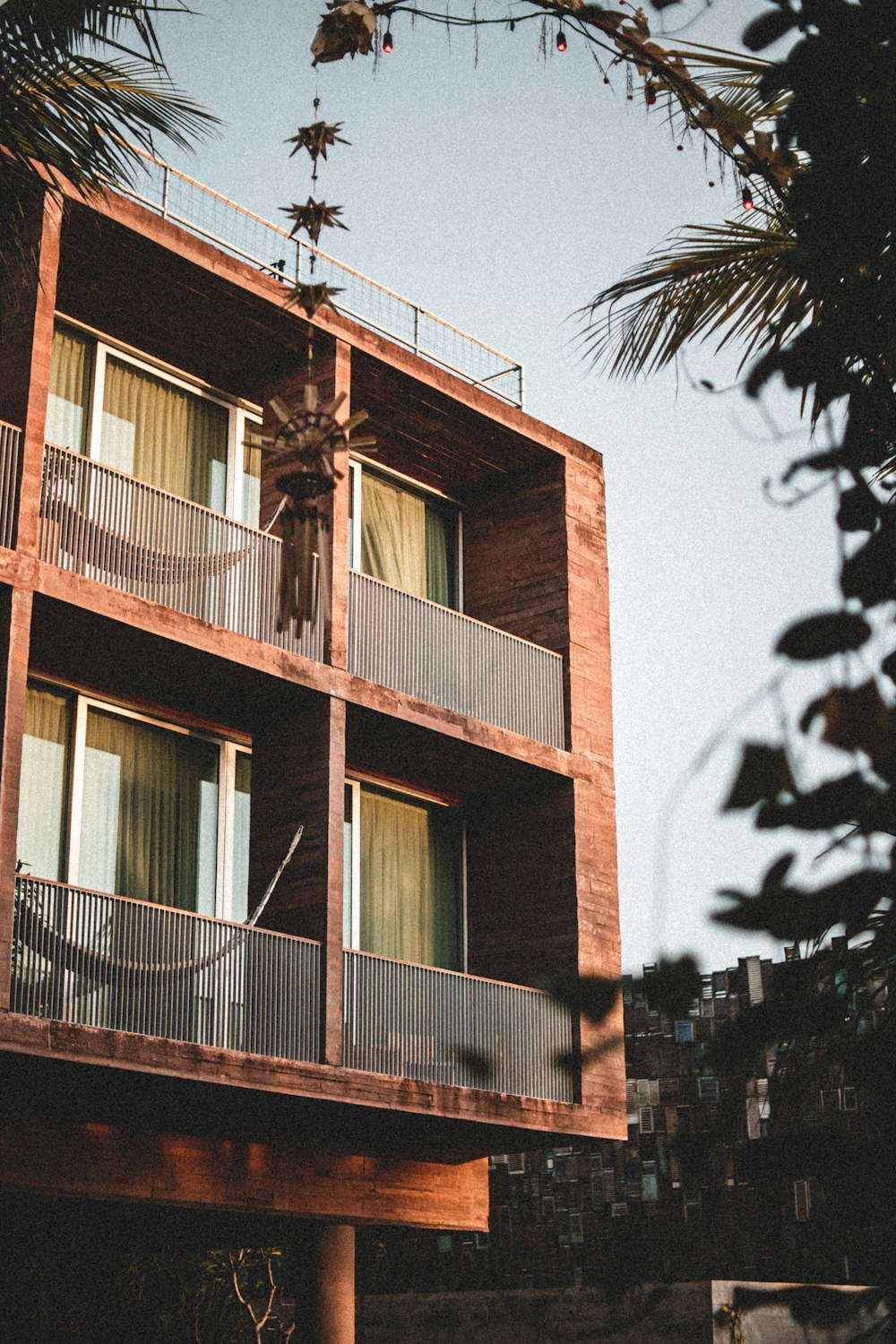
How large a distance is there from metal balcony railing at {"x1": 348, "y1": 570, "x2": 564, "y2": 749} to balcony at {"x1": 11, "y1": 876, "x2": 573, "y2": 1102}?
2447 mm

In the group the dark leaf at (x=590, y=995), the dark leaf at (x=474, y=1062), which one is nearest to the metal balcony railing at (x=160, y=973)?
the dark leaf at (x=474, y=1062)

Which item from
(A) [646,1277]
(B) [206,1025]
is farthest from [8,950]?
(A) [646,1277]

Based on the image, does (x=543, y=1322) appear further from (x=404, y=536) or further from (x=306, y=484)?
(x=306, y=484)

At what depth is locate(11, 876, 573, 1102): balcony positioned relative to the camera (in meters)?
12.5

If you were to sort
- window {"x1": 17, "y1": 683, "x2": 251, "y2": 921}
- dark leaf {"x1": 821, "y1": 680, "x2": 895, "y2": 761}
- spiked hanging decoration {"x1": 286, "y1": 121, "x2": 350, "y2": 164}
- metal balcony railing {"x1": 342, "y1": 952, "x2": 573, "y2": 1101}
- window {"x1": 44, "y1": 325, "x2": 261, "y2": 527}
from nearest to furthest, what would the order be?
dark leaf {"x1": 821, "y1": 680, "x2": 895, "y2": 761}, spiked hanging decoration {"x1": 286, "y1": 121, "x2": 350, "y2": 164}, window {"x1": 17, "y1": 683, "x2": 251, "y2": 921}, metal balcony railing {"x1": 342, "y1": 952, "x2": 573, "y2": 1101}, window {"x1": 44, "y1": 325, "x2": 261, "y2": 527}

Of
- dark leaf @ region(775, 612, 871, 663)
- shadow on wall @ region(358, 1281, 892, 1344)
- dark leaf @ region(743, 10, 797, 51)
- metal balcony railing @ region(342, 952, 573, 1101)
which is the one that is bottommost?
shadow on wall @ region(358, 1281, 892, 1344)

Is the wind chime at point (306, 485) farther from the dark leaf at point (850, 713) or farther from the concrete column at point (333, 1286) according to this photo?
the dark leaf at point (850, 713)

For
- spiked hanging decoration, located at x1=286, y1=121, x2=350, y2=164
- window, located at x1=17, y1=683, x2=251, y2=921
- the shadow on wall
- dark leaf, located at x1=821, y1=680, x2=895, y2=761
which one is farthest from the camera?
the shadow on wall

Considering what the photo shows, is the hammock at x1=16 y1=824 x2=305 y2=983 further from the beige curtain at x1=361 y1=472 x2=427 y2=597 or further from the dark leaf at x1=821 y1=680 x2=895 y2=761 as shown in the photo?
the dark leaf at x1=821 y1=680 x2=895 y2=761

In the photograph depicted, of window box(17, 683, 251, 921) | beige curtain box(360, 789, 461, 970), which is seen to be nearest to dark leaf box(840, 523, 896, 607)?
window box(17, 683, 251, 921)

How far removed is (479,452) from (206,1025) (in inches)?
273

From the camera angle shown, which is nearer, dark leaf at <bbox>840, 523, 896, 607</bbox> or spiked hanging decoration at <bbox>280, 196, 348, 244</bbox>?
dark leaf at <bbox>840, 523, 896, 607</bbox>

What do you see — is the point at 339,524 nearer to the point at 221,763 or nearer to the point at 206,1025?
the point at 221,763

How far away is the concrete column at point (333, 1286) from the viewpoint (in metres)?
15.0
